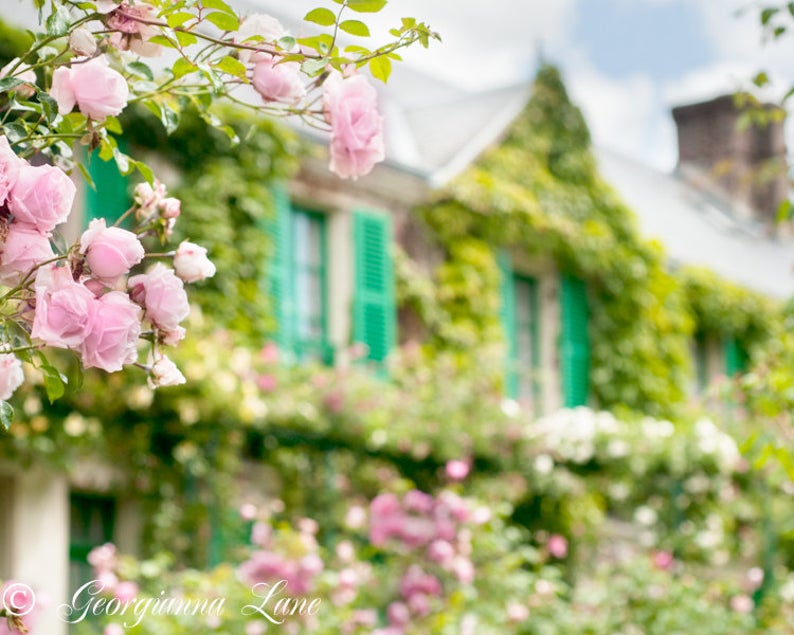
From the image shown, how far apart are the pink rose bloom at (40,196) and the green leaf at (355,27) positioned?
562 mm

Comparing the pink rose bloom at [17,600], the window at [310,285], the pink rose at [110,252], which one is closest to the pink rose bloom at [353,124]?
the pink rose at [110,252]

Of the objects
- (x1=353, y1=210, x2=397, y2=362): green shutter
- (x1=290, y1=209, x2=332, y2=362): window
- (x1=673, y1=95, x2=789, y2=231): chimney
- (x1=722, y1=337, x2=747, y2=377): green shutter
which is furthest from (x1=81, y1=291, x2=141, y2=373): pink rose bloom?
(x1=673, y1=95, x2=789, y2=231): chimney

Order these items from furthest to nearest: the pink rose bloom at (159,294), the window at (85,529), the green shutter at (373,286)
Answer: the green shutter at (373,286) < the window at (85,529) < the pink rose bloom at (159,294)

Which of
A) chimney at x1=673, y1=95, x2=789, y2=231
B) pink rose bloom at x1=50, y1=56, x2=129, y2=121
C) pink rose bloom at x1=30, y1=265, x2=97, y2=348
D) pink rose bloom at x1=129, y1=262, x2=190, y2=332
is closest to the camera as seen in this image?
pink rose bloom at x1=30, y1=265, x2=97, y2=348

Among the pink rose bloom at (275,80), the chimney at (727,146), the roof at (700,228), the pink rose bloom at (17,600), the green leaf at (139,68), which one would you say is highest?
the chimney at (727,146)

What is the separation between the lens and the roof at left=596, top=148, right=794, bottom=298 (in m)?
16.8

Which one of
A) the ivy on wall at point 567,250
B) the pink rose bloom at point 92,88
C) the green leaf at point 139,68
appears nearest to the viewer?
the pink rose bloom at point 92,88

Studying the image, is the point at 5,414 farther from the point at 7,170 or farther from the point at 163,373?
the point at 7,170

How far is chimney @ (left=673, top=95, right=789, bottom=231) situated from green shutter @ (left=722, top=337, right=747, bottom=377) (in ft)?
16.9

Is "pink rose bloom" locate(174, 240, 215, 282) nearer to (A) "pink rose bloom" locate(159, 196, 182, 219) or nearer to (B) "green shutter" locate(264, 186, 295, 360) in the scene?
(A) "pink rose bloom" locate(159, 196, 182, 219)

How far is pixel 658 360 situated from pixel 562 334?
4.32ft

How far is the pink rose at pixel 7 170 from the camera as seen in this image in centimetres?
195

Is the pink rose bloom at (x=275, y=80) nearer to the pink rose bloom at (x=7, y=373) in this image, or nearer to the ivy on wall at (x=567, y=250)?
the pink rose bloom at (x=7, y=373)

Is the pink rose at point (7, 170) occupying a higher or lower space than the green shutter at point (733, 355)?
lower
